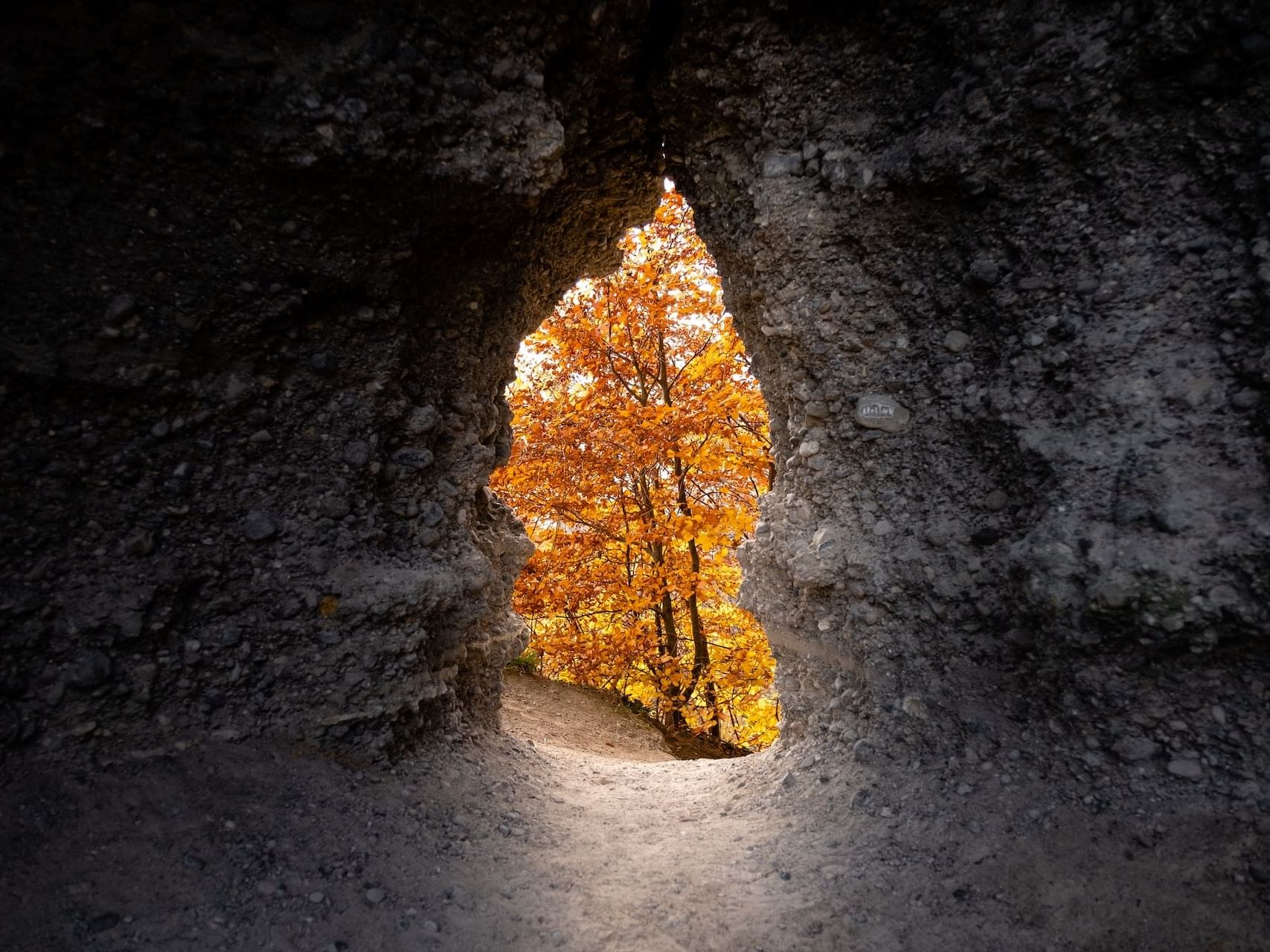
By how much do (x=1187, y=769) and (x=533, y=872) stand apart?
94.4 inches

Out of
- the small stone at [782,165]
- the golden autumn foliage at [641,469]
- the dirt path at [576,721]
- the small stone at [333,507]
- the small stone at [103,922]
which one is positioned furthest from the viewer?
the golden autumn foliage at [641,469]

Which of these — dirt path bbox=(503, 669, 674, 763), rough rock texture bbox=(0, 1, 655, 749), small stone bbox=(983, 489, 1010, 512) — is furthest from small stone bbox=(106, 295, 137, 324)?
dirt path bbox=(503, 669, 674, 763)

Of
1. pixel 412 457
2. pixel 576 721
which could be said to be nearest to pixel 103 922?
pixel 412 457

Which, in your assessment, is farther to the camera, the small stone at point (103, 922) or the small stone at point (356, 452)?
the small stone at point (356, 452)

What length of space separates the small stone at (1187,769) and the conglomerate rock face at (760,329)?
0.01 metres

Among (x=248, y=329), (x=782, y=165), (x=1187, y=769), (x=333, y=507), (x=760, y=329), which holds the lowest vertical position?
(x=1187, y=769)

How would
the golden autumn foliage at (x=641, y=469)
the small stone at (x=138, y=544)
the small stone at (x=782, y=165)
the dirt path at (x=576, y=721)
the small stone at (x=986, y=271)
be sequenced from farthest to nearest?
1. the golden autumn foliage at (x=641, y=469)
2. the dirt path at (x=576, y=721)
3. the small stone at (x=782, y=165)
4. the small stone at (x=986, y=271)
5. the small stone at (x=138, y=544)

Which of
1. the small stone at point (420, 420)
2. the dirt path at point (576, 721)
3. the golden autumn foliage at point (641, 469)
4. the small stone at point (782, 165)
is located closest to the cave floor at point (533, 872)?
the small stone at point (420, 420)

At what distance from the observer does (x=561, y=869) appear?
8.68ft

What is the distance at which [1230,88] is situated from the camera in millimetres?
2199

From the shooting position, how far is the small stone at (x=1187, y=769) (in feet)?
7.23

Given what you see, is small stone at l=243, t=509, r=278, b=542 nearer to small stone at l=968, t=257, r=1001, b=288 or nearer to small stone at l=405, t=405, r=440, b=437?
small stone at l=405, t=405, r=440, b=437

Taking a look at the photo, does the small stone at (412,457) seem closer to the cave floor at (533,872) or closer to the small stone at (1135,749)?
the cave floor at (533,872)

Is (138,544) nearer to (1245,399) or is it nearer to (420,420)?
(420,420)
